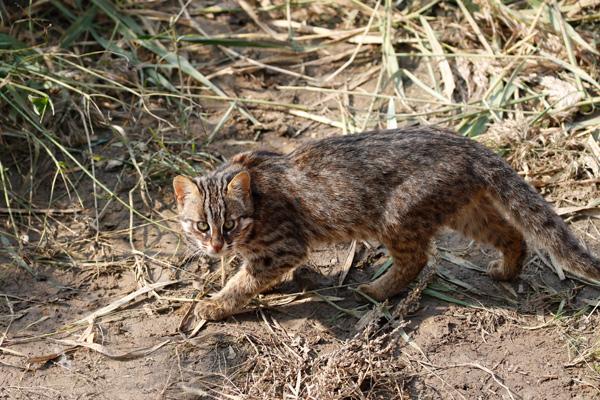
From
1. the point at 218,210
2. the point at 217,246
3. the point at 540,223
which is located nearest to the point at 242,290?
the point at 217,246

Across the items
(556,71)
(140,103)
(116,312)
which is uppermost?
(556,71)

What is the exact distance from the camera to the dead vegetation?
663cm

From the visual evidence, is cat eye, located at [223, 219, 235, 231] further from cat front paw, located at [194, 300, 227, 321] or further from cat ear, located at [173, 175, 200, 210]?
cat front paw, located at [194, 300, 227, 321]

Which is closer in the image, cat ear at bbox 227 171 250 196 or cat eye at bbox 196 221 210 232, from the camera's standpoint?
cat ear at bbox 227 171 250 196

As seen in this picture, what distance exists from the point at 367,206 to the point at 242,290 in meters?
1.19

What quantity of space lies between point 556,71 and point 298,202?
3718 millimetres

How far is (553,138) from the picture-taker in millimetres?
8688

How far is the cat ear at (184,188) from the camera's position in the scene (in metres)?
7.00

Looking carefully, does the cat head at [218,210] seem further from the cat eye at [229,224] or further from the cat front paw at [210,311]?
the cat front paw at [210,311]

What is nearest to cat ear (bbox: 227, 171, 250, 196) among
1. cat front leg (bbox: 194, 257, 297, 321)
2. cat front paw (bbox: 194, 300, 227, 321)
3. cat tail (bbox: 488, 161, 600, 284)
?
cat front leg (bbox: 194, 257, 297, 321)

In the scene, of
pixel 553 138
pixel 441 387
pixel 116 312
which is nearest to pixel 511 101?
pixel 553 138

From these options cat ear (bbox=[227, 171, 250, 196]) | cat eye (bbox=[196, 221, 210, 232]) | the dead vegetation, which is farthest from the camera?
cat eye (bbox=[196, 221, 210, 232])

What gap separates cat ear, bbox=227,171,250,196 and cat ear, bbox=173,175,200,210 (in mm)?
279

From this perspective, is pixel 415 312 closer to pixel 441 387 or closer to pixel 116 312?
pixel 441 387
